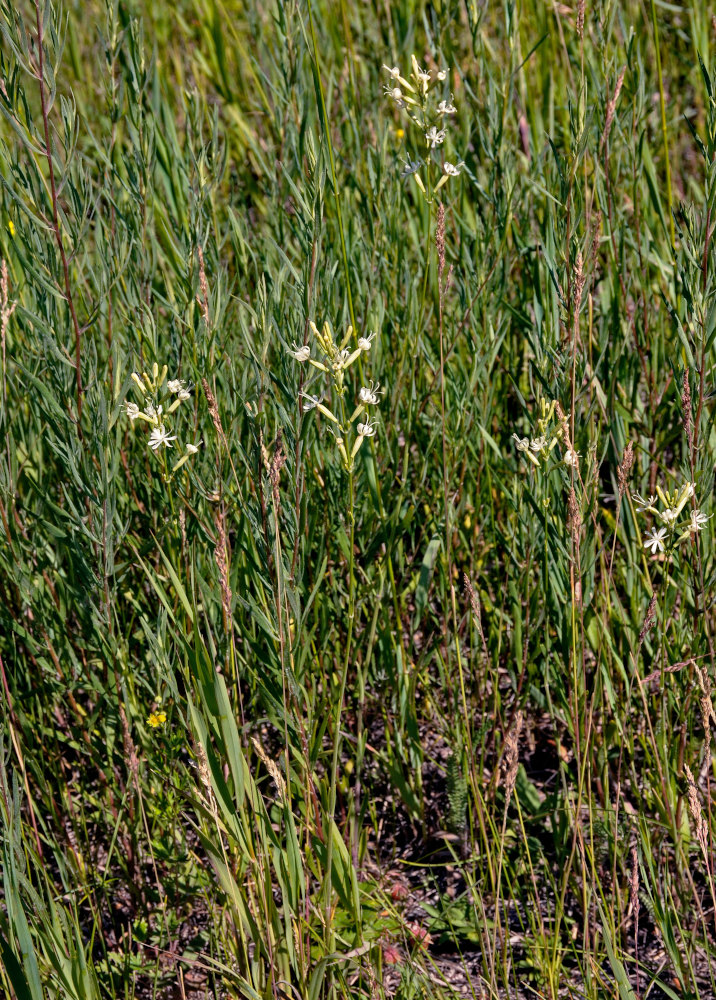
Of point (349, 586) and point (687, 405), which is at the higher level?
point (687, 405)

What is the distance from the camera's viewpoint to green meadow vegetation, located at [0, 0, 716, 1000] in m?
1.51

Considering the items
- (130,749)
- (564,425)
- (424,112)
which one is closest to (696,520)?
(564,425)

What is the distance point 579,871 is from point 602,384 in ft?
3.80

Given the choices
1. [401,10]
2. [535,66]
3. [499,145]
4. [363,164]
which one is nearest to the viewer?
[499,145]

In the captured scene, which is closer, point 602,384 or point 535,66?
point 602,384

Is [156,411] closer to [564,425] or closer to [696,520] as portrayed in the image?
[564,425]

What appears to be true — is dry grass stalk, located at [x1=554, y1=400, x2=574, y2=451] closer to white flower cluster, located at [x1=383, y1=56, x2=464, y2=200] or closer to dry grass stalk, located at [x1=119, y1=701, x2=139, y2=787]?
white flower cluster, located at [x1=383, y1=56, x2=464, y2=200]

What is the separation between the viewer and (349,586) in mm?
1584

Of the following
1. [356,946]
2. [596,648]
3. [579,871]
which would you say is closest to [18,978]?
[356,946]

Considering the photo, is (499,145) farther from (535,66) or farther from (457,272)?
(535,66)

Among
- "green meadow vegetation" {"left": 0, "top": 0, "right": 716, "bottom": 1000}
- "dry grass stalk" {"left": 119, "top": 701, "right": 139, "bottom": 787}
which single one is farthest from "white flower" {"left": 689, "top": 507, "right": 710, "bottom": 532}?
"dry grass stalk" {"left": 119, "top": 701, "right": 139, "bottom": 787}

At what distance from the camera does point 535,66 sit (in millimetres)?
3480

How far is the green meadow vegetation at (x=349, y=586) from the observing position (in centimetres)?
151

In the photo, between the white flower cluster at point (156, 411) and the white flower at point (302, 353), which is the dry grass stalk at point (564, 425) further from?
the white flower cluster at point (156, 411)
